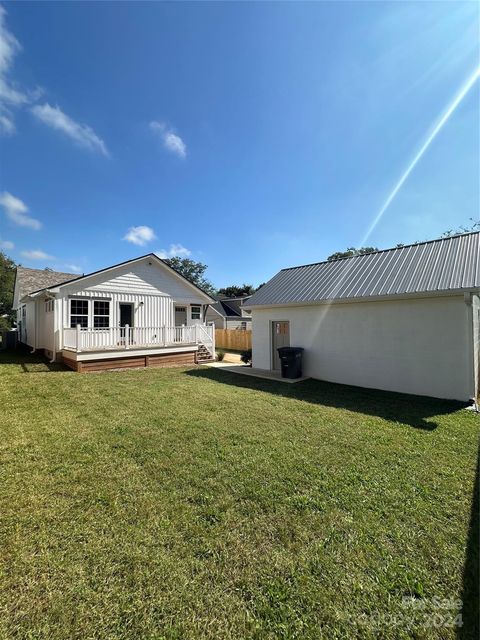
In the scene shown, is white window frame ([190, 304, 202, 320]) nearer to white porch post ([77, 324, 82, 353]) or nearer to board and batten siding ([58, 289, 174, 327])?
board and batten siding ([58, 289, 174, 327])

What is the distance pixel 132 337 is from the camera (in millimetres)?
12766

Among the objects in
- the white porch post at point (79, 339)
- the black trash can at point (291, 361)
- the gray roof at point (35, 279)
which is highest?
the gray roof at point (35, 279)

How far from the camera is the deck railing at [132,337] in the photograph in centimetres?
1084

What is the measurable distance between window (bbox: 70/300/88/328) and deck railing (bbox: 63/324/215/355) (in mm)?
775

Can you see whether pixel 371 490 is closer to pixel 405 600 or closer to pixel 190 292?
pixel 405 600

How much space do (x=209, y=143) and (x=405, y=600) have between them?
43.3 feet

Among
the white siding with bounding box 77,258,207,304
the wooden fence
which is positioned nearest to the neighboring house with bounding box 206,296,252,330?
the wooden fence

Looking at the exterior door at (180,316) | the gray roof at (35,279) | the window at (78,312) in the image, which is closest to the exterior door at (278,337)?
the exterior door at (180,316)

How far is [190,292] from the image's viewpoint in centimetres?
1572

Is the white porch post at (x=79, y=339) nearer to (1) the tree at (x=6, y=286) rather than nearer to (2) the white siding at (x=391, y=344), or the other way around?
(2) the white siding at (x=391, y=344)

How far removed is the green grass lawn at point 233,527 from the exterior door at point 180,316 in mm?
10526

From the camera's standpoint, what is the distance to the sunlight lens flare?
7109 mm

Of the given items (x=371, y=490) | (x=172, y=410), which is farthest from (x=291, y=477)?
(x=172, y=410)

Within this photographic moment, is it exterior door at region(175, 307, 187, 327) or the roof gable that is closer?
the roof gable
